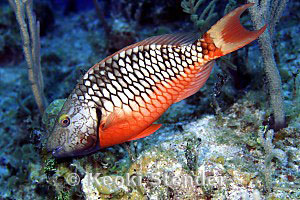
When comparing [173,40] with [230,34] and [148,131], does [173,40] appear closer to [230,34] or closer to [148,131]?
[230,34]

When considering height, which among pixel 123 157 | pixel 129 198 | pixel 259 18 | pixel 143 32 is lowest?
pixel 129 198

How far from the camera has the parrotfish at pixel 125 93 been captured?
8.28 ft

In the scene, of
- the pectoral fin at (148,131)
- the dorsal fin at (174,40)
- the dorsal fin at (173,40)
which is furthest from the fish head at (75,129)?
the dorsal fin at (174,40)

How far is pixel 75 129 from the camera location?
8.35 ft

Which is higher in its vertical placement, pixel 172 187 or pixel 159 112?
pixel 159 112

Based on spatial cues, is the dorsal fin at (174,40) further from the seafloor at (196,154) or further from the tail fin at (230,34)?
the seafloor at (196,154)

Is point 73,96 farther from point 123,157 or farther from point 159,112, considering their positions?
point 123,157

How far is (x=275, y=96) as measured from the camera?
313cm

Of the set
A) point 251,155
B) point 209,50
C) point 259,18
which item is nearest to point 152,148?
point 251,155

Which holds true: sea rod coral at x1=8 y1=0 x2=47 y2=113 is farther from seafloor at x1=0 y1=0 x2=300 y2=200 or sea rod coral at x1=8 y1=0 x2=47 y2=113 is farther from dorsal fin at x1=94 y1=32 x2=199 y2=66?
dorsal fin at x1=94 y1=32 x2=199 y2=66

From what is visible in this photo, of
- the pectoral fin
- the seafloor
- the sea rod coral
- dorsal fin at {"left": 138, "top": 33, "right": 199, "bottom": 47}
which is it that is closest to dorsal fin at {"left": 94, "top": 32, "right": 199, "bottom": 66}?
dorsal fin at {"left": 138, "top": 33, "right": 199, "bottom": 47}

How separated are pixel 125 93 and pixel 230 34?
120 centimetres

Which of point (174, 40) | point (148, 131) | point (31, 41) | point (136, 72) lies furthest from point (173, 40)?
A: point (31, 41)

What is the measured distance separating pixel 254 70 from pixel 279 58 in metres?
0.65
